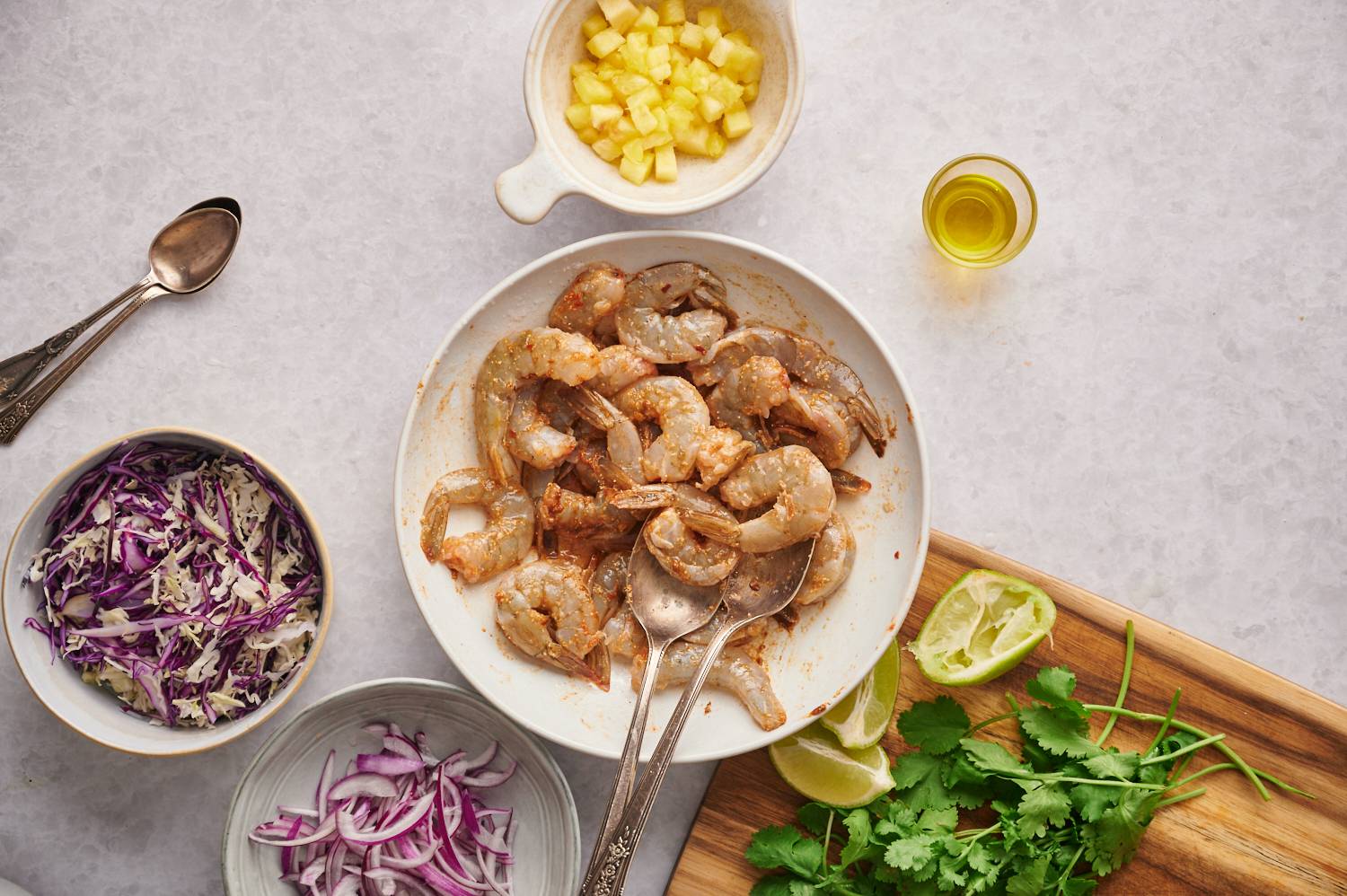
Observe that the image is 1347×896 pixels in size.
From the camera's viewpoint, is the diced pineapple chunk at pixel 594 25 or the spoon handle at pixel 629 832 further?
the diced pineapple chunk at pixel 594 25

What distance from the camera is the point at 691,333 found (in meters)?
2.63

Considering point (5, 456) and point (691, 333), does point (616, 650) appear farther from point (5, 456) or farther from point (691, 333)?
point (5, 456)

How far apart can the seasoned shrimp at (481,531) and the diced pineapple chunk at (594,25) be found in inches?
50.2

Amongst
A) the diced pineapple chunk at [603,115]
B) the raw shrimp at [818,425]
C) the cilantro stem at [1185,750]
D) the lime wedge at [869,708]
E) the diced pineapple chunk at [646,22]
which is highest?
the diced pineapple chunk at [646,22]

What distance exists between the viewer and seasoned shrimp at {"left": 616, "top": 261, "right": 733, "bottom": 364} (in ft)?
8.64

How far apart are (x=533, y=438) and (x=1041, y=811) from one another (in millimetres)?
1706

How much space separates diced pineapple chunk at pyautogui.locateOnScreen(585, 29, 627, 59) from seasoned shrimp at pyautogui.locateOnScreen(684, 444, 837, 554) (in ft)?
3.99

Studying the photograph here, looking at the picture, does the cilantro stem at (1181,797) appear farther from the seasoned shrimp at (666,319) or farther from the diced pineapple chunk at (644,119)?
the diced pineapple chunk at (644,119)

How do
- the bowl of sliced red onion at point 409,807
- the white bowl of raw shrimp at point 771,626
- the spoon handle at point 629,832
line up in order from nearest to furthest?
the spoon handle at point 629,832
the white bowl of raw shrimp at point 771,626
the bowl of sliced red onion at point 409,807

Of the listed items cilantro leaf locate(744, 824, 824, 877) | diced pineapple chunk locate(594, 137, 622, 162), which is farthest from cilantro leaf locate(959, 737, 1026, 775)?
diced pineapple chunk locate(594, 137, 622, 162)

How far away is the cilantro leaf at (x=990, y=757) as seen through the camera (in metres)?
2.66

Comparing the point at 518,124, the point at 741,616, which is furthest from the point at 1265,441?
the point at 518,124

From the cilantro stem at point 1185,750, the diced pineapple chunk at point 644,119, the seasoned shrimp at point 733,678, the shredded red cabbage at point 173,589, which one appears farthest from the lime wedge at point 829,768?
the diced pineapple chunk at point 644,119

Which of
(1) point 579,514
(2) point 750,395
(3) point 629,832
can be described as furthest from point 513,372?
(3) point 629,832
